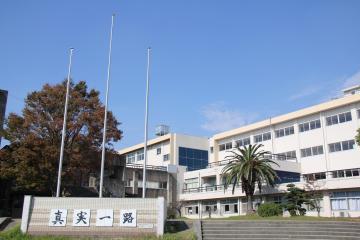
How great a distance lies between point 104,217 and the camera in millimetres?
26344

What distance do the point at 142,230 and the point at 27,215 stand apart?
23.1ft

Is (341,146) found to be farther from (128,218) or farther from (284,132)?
(128,218)

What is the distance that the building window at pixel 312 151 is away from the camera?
45300 millimetres

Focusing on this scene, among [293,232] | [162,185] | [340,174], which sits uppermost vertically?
[340,174]

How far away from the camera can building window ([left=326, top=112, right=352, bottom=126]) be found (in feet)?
Result: 141

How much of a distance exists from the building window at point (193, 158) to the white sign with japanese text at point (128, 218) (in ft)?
108

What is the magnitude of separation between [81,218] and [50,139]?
9.49 m

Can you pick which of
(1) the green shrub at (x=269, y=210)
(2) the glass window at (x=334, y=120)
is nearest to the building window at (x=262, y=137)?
(2) the glass window at (x=334, y=120)

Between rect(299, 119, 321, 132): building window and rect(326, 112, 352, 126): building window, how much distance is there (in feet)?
4.07

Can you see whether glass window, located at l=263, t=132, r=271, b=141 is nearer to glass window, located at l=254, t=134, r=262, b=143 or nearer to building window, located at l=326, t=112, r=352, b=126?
glass window, located at l=254, t=134, r=262, b=143

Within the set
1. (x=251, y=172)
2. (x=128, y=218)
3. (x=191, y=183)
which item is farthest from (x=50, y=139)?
(x=191, y=183)

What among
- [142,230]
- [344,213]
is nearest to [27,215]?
[142,230]

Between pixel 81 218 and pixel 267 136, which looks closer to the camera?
pixel 81 218

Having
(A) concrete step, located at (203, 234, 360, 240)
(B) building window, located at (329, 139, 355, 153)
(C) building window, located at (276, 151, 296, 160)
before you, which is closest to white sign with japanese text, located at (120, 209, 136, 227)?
(A) concrete step, located at (203, 234, 360, 240)
